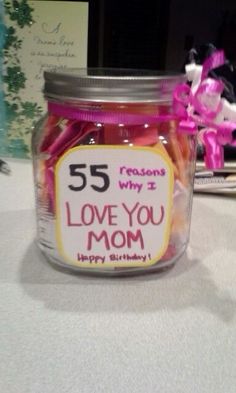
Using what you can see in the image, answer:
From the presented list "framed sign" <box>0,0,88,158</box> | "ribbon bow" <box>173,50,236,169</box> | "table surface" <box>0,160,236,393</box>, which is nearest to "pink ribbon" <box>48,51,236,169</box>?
"ribbon bow" <box>173,50,236,169</box>

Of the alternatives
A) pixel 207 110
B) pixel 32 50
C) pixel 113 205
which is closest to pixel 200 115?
pixel 207 110

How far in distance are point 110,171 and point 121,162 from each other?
0.01 metres

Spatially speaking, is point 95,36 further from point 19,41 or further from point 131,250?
point 131,250

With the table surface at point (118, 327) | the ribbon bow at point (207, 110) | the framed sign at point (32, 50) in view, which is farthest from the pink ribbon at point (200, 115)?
the framed sign at point (32, 50)

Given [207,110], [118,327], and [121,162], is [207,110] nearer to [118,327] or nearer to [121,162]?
[121,162]

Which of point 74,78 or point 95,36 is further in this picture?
point 95,36

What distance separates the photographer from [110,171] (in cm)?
36

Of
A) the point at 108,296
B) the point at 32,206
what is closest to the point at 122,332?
the point at 108,296

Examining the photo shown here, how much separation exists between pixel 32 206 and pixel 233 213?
0.28 meters

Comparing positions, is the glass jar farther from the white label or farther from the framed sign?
the framed sign

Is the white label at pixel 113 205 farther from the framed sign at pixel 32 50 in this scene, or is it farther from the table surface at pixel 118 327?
the framed sign at pixel 32 50

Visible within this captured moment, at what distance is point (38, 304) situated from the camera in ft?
1.20

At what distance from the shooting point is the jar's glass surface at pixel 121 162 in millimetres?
367

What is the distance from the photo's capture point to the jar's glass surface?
14.5 inches
